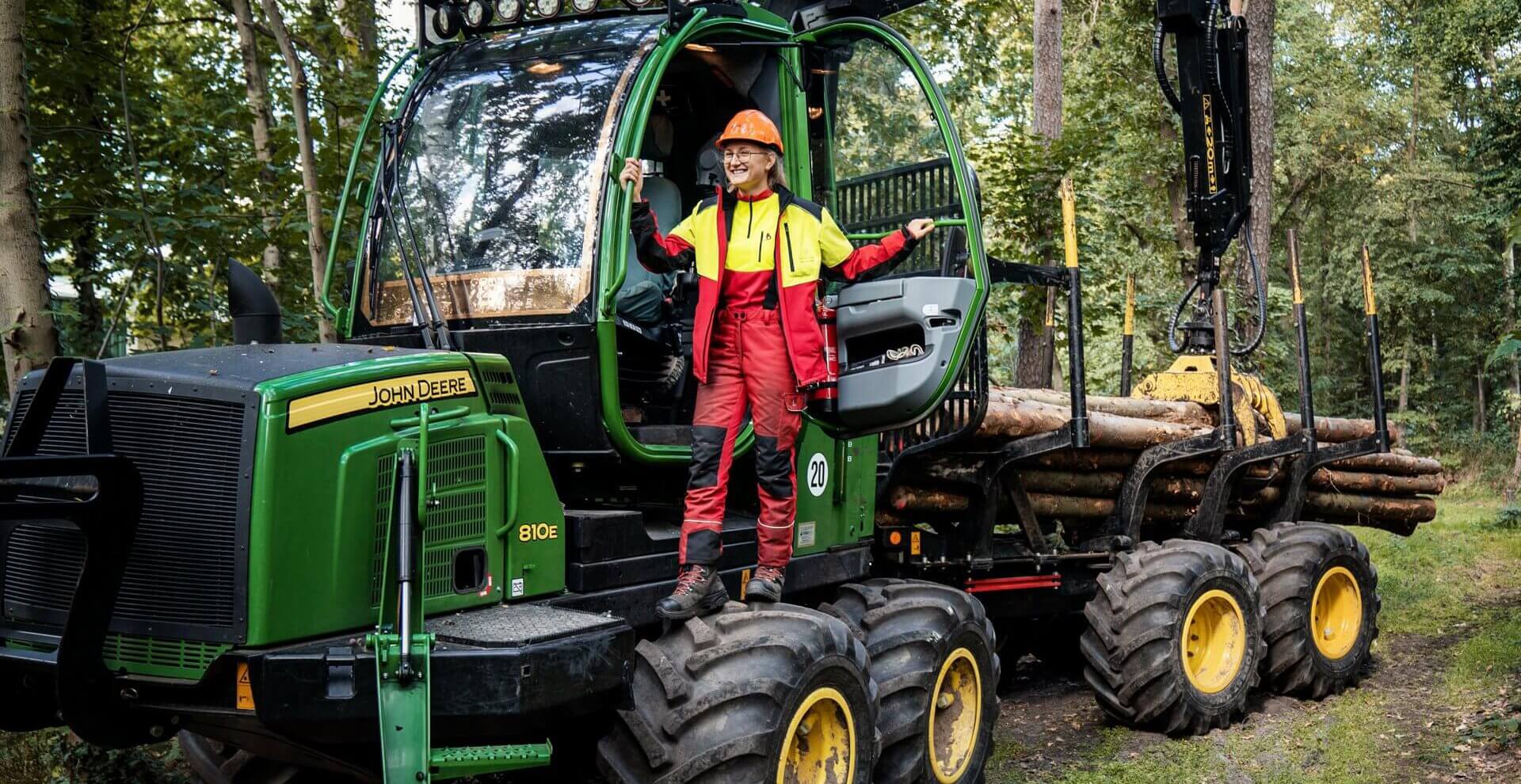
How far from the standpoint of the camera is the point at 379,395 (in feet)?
14.9

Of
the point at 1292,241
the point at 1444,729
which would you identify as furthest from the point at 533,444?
the point at 1292,241

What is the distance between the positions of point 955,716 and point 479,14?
13.1ft

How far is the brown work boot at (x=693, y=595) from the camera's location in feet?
17.1

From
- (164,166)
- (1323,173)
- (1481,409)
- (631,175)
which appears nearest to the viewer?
(631,175)

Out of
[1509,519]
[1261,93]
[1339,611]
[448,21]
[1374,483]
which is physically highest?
[1261,93]

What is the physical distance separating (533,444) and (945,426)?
10.5 ft

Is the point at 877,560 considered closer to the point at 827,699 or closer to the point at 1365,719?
the point at 827,699

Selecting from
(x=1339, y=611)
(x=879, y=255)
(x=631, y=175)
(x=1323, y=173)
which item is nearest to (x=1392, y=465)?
(x=1339, y=611)

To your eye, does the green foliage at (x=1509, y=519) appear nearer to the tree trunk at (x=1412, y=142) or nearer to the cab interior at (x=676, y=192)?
the cab interior at (x=676, y=192)

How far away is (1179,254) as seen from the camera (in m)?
24.0

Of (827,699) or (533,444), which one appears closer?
(533,444)

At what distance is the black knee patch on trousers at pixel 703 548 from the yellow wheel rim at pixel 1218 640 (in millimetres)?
4239

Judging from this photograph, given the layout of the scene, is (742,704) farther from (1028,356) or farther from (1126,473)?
(1028,356)

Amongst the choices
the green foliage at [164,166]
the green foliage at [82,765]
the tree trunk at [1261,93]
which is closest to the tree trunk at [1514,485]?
the tree trunk at [1261,93]
